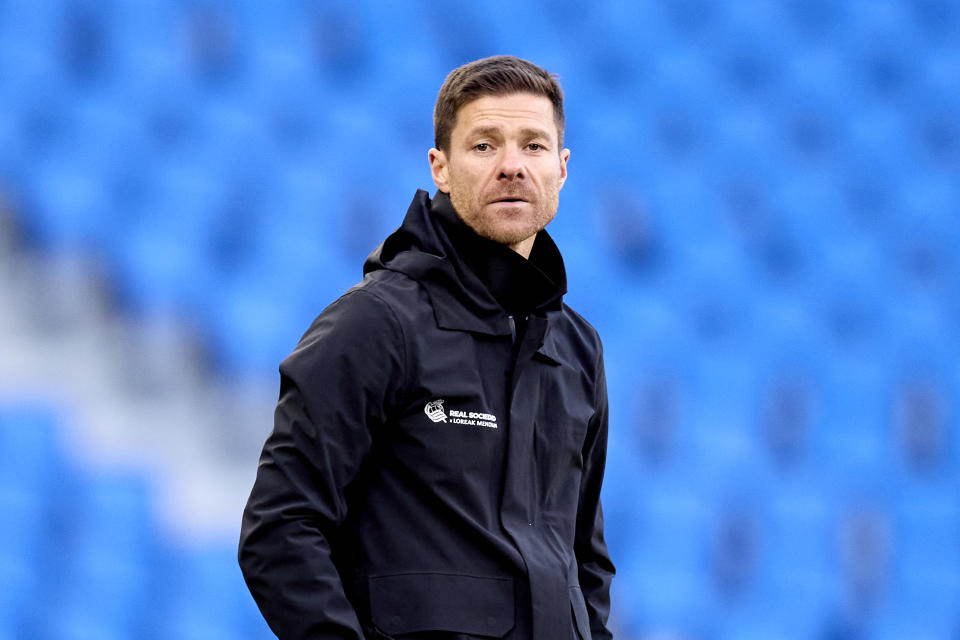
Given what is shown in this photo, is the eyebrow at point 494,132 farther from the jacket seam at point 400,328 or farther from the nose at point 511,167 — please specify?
the jacket seam at point 400,328

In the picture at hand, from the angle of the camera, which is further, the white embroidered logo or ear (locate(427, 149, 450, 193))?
ear (locate(427, 149, 450, 193))

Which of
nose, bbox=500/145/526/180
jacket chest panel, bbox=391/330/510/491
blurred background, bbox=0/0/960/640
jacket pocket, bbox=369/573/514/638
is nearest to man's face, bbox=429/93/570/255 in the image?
nose, bbox=500/145/526/180

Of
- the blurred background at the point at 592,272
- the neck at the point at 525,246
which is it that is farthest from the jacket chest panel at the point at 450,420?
the blurred background at the point at 592,272

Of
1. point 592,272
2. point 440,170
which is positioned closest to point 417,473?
point 440,170

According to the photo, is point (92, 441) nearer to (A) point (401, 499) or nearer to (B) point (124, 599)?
(B) point (124, 599)

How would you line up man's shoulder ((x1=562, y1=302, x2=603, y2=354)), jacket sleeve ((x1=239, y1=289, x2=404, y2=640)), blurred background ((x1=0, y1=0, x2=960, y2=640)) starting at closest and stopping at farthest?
jacket sleeve ((x1=239, y1=289, x2=404, y2=640))
man's shoulder ((x1=562, y1=302, x2=603, y2=354))
blurred background ((x1=0, y1=0, x2=960, y2=640))

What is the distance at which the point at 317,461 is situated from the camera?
0.93 m

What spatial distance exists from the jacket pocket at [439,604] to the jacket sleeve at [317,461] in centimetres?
3

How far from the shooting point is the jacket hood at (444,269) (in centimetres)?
102

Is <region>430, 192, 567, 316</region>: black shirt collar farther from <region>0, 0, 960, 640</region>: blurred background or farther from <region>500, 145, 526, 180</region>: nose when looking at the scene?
<region>0, 0, 960, 640</region>: blurred background

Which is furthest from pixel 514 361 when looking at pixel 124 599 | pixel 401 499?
pixel 124 599

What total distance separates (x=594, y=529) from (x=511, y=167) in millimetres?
347

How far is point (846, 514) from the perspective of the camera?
10.4 feet

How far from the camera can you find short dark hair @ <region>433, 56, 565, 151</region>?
107 cm
